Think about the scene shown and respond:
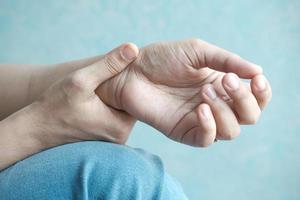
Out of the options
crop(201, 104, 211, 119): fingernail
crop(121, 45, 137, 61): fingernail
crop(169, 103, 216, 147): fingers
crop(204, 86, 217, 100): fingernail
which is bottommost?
crop(169, 103, 216, 147): fingers

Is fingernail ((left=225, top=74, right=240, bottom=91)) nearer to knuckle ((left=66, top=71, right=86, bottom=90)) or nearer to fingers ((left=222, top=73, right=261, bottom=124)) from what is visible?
fingers ((left=222, top=73, right=261, bottom=124))

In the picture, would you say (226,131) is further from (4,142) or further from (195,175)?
(195,175)

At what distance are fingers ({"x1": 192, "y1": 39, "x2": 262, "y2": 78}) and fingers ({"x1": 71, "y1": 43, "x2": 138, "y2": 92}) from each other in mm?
94

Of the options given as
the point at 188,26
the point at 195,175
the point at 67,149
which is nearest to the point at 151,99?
the point at 67,149

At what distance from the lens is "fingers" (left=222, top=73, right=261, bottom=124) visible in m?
0.47

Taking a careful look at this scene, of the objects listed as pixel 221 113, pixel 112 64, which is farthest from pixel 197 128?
pixel 112 64

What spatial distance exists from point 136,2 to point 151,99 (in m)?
0.63

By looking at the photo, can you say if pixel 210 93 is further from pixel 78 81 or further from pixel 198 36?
pixel 198 36

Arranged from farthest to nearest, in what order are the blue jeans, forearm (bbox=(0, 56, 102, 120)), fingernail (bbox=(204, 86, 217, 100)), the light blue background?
the light blue background, forearm (bbox=(0, 56, 102, 120)), fingernail (bbox=(204, 86, 217, 100)), the blue jeans

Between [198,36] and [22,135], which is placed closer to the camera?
[22,135]

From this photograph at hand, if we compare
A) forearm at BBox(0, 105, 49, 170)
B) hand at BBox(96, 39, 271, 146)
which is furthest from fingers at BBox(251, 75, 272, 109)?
forearm at BBox(0, 105, 49, 170)

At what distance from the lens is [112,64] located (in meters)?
0.56

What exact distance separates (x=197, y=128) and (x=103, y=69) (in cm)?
16

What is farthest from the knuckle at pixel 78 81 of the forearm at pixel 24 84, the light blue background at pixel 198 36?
the light blue background at pixel 198 36
